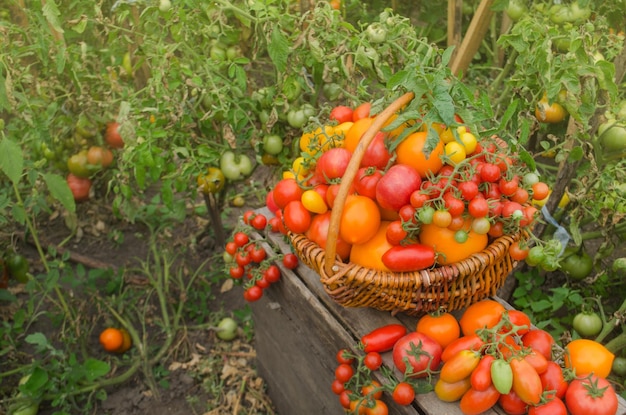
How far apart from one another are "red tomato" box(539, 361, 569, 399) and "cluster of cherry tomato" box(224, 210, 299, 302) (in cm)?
75

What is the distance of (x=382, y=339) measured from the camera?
1.26 m

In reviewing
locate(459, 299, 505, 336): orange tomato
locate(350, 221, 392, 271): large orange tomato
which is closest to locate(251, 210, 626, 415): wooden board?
locate(459, 299, 505, 336): orange tomato

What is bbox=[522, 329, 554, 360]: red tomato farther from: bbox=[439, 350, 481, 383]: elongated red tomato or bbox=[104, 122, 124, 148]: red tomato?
bbox=[104, 122, 124, 148]: red tomato

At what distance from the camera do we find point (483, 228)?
1.11 metres

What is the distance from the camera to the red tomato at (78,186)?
2.52m

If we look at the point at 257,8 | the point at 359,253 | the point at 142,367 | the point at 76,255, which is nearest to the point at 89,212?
the point at 76,255

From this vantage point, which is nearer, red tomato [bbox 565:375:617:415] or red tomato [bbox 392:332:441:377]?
red tomato [bbox 565:375:617:415]

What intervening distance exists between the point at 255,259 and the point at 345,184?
A: 1.97ft

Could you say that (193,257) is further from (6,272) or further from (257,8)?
(257,8)

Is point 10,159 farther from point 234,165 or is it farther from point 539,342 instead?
point 539,342

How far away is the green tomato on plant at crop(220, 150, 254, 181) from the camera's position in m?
1.99

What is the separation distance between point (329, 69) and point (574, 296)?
1.10m

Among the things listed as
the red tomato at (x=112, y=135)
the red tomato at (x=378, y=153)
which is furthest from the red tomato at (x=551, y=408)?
the red tomato at (x=112, y=135)

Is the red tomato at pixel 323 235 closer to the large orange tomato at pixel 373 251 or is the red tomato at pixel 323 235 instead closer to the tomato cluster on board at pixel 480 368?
the large orange tomato at pixel 373 251
